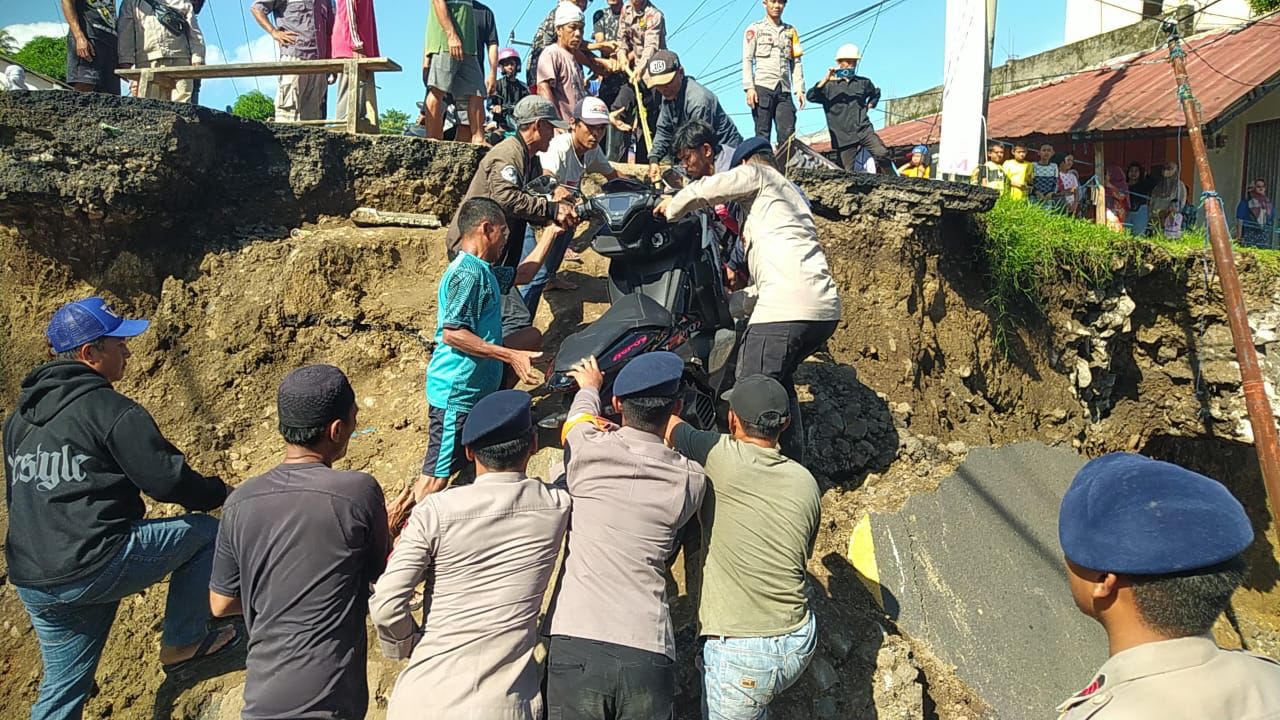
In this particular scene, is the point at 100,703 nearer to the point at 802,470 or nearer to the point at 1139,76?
the point at 802,470

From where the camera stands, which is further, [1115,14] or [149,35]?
[1115,14]

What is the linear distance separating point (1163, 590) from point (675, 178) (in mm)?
3570

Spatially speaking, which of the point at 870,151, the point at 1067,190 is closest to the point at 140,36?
the point at 870,151

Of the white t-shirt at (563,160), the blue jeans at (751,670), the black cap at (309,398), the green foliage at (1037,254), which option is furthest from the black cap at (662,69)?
the blue jeans at (751,670)

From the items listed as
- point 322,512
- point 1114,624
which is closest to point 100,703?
point 322,512

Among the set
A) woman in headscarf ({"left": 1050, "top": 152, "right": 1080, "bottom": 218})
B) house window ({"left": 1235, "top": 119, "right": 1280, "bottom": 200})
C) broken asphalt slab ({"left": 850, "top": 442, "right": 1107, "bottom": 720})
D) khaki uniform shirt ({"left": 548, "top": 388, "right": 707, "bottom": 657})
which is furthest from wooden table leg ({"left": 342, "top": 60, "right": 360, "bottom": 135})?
house window ({"left": 1235, "top": 119, "right": 1280, "bottom": 200})

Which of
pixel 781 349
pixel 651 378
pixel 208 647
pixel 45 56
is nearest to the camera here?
pixel 651 378

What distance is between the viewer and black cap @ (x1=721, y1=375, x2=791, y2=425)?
281 centimetres

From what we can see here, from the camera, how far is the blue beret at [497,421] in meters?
2.37

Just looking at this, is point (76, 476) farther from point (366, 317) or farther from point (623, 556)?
point (366, 317)

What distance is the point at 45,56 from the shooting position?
85.4ft

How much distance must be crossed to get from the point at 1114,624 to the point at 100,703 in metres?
3.99

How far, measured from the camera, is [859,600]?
12.9ft

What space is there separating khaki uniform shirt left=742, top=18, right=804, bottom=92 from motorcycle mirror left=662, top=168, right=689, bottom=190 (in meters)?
3.89
